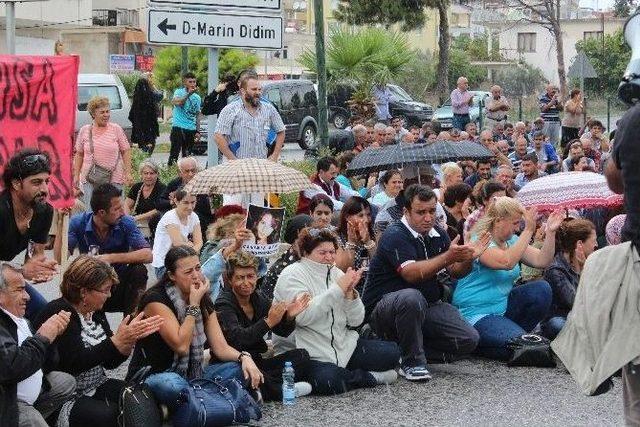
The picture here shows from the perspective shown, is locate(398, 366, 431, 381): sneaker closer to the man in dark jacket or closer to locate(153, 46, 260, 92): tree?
the man in dark jacket

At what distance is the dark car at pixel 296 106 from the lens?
33.9 meters

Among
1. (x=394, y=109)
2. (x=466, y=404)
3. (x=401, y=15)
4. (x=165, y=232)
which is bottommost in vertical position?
(x=466, y=404)

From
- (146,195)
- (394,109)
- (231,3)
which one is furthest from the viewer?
(394,109)

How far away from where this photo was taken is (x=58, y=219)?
32.5 ft

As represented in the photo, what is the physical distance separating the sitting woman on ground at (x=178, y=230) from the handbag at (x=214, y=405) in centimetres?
289

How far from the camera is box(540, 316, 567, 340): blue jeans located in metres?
10.2

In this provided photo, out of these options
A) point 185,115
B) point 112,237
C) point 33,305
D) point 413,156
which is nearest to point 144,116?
point 185,115

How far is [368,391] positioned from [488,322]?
Answer: 4.68ft

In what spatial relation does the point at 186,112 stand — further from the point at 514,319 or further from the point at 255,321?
the point at 255,321

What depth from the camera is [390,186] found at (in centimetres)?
1285

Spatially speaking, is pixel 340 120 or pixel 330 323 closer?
pixel 330 323

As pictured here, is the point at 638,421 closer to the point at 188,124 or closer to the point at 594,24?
the point at 188,124

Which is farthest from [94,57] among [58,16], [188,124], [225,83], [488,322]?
[488,322]

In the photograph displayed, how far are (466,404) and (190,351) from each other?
6.17 ft
